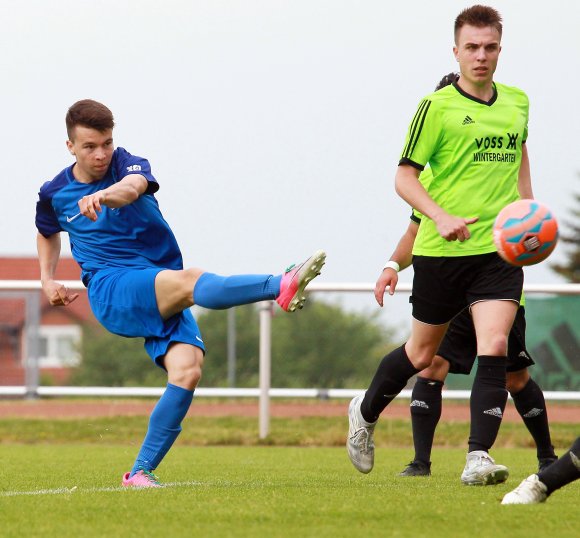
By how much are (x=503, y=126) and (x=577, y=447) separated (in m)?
2.15

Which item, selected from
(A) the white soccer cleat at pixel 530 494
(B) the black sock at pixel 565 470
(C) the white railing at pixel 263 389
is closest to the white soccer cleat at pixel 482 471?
(A) the white soccer cleat at pixel 530 494

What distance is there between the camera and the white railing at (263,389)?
11.9 m

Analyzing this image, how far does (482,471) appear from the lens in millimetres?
5875

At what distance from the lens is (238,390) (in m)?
12.5

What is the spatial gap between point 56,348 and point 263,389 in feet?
8.65

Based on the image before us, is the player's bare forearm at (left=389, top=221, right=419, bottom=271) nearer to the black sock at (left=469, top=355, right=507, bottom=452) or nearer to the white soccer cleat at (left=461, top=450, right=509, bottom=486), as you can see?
the black sock at (left=469, top=355, right=507, bottom=452)

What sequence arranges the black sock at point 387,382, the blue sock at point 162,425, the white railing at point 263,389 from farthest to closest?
the white railing at point 263,389 → the black sock at point 387,382 → the blue sock at point 162,425

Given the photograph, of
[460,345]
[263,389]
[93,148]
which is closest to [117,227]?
[93,148]

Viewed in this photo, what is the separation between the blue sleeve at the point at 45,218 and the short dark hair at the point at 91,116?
1.60 feet

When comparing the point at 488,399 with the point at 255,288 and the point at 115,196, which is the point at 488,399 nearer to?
the point at 255,288

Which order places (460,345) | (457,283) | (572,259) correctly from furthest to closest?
(572,259), (460,345), (457,283)

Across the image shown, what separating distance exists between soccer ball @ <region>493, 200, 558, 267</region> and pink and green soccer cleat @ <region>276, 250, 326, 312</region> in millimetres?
859

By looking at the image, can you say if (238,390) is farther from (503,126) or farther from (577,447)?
(577,447)

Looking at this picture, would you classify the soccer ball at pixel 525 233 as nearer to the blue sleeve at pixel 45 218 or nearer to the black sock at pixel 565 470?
the black sock at pixel 565 470
